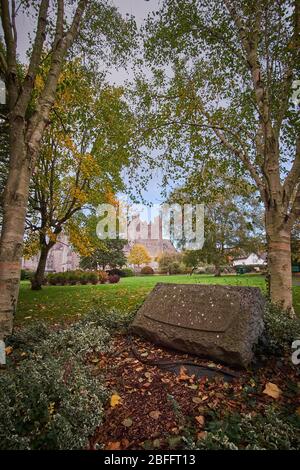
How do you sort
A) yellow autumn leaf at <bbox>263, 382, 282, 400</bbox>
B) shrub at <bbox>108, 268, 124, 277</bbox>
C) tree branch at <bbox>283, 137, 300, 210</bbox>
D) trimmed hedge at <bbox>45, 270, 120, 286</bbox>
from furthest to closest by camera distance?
shrub at <bbox>108, 268, 124, 277</bbox> < trimmed hedge at <bbox>45, 270, 120, 286</bbox> < tree branch at <bbox>283, 137, 300, 210</bbox> < yellow autumn leaf at <bbox>263, 382, 282, 400</bbox>

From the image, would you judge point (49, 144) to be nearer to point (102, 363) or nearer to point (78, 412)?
point (102, 363)

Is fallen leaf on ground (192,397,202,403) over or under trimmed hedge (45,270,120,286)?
over

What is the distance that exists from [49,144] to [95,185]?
3598 mm

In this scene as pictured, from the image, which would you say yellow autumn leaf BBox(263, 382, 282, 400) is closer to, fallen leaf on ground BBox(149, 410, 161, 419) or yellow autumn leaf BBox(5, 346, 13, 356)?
fallen leaf on ground BBox(149, 410, 161, 419)

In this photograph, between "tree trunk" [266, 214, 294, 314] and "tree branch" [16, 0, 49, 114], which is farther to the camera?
"tree trunk" [266, 214, 294, 314]

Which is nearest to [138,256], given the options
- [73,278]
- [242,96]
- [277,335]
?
[73,278]

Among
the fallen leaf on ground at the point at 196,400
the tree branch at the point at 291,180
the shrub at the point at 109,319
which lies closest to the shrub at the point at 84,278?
the shrub at the point at 109,319

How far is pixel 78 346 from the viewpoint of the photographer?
3.99m

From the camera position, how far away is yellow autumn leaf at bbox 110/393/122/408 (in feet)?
9.49

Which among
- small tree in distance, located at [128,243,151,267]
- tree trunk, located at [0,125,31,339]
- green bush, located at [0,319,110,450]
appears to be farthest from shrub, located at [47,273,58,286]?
small tree in distance, located at [128,243,151,267]

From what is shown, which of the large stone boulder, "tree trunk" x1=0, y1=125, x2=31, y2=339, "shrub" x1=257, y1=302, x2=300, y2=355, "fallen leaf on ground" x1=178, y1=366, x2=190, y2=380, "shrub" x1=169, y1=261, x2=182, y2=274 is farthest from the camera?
"shrub" x1=169, y1=261, x2=182, y2=274

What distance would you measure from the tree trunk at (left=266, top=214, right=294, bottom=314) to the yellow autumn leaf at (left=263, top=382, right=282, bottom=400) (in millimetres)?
3271

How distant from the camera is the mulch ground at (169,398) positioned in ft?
8.20

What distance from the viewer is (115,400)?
2943 mm
